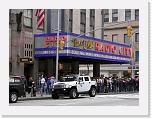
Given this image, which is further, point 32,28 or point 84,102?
point 32,28

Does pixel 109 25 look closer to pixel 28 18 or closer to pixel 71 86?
pixel 28 18

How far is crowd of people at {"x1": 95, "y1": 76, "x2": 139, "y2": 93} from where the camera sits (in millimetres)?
38250

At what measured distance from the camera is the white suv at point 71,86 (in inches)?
1153

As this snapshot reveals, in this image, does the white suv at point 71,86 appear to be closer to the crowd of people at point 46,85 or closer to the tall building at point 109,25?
the crowd of people at point 46,85

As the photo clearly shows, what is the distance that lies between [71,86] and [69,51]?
729 centimetres


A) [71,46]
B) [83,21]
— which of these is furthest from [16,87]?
[83,21]

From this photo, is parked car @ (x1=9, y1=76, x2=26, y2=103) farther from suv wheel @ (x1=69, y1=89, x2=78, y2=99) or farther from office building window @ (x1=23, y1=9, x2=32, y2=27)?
office building window @ (x1=23, y1=9, x2=32, y2=27)

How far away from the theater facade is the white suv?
18.7ft

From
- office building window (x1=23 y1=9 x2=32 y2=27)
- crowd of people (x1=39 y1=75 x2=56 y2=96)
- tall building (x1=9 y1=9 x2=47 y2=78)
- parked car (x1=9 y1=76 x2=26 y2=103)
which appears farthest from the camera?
office building window (x1=23 y1=9 x2=32 y2=27)

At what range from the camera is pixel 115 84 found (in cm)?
4059

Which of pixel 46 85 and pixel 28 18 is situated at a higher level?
pixel 28 18

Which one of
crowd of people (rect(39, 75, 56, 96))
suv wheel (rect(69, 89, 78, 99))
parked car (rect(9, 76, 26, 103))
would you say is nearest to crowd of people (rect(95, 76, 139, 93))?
crowd of people (rect(39, 75, 56, 96))

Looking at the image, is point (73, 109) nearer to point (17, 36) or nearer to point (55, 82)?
Answer: point (55, 82)

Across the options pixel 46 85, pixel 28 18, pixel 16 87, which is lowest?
pixel 46 85
